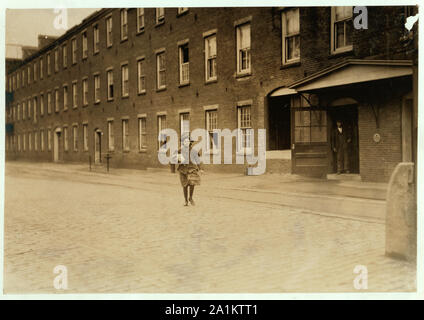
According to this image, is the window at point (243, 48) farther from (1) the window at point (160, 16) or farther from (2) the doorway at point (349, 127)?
(1) the window at point (160, 16)

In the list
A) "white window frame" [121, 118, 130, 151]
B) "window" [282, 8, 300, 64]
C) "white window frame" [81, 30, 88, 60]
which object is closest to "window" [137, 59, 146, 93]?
"white window frame" [121, 118, 130, 151]

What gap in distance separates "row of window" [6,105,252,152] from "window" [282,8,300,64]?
8.92ft

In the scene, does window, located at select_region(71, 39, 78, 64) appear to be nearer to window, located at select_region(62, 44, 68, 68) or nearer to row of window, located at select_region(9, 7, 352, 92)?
row of window, located at select_region(9, 7, 352, 92)

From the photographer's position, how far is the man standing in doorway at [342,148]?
588 inches

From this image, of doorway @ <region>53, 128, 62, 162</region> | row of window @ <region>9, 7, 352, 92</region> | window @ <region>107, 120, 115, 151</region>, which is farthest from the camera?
doorway @ <region>53, 128, 62, 162</region>

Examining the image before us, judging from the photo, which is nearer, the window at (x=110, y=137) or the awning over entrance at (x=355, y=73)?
the awning over entrance at (x=355, y=73)

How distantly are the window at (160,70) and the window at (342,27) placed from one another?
9.84 meters

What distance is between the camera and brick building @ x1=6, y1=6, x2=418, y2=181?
43.1 feet

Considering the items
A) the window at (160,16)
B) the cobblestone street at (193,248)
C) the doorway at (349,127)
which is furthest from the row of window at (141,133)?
the cobblestone street at (193,248)

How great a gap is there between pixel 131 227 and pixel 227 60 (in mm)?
11695

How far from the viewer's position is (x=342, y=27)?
14.4 meters

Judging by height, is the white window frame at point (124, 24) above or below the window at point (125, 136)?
above

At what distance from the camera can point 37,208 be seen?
11.6 metres

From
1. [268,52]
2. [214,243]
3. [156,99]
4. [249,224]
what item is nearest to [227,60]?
[268,52]
